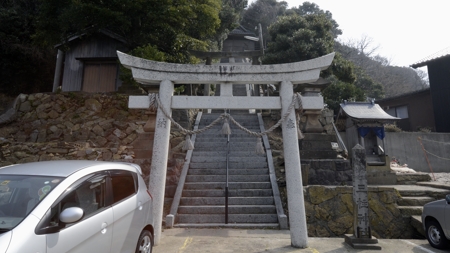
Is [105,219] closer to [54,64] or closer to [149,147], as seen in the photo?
[149,147]

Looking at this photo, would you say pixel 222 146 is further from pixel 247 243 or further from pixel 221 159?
pixel 247 243

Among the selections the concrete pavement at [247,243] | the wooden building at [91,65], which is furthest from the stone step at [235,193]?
the wooden building at [91,65]

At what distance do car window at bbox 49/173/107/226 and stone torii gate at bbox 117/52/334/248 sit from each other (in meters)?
1.93

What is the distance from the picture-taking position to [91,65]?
15.8 metres

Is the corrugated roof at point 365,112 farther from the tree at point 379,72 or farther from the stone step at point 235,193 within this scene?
the tree at point 379,72

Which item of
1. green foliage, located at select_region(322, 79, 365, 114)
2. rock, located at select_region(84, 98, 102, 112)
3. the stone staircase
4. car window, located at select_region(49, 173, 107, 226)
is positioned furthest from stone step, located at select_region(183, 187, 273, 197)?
green foliage, located at select_region(322, 79, 365, 114)

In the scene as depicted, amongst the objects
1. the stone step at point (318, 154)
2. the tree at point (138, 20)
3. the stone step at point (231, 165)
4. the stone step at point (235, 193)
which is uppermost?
the tree at point (138, 20)

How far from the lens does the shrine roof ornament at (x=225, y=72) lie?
219 inches

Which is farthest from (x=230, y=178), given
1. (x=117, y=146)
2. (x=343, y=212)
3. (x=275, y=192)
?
(x=117, y=146)

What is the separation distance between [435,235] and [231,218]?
4.59 m

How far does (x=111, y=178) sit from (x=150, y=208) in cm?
110

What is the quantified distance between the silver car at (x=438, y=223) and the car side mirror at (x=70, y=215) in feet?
21.6

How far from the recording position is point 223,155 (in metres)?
9.68

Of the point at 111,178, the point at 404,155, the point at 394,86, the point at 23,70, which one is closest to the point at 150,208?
the point at 111,178
